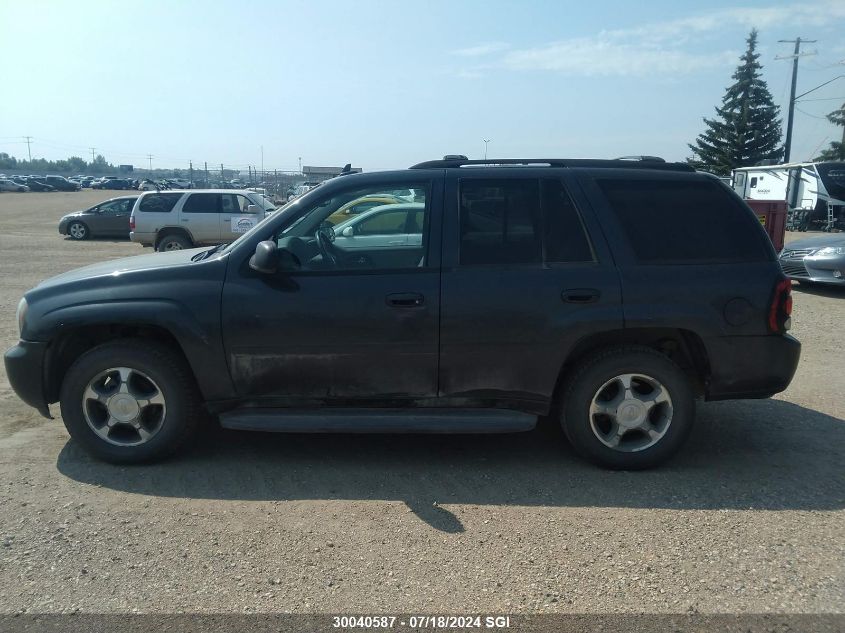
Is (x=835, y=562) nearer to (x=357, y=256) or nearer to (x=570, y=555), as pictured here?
(x=570, y=555)

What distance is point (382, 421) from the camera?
4.30 meters

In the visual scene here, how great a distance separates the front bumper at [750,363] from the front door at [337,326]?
1.77 metres

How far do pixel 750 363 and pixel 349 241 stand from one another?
2.68 meters

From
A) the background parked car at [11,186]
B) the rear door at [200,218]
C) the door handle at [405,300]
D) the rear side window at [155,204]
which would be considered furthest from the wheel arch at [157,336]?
the background parked car at [11,186]

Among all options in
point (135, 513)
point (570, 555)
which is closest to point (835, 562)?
point (570, 555)

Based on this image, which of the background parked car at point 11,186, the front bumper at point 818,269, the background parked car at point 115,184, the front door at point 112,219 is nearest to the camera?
the front bumper at point 818,269

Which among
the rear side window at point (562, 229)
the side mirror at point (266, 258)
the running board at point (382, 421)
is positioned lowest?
the running board at point (382, 421)

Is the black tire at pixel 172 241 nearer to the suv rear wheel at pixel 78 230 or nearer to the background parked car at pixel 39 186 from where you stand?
the suv rear wheel at pixel 78 230

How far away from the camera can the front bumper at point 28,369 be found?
4.40 m

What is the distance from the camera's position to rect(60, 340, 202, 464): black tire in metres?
4.33

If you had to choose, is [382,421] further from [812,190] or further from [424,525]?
[812,190]

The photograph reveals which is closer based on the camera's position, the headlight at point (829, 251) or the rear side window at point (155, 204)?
the headlight at point (829, 251)

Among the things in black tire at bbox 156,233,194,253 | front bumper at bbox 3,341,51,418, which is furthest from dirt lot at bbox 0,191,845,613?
black tire at bbox 156,233,194,253

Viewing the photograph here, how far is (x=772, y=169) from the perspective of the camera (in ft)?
96.9
